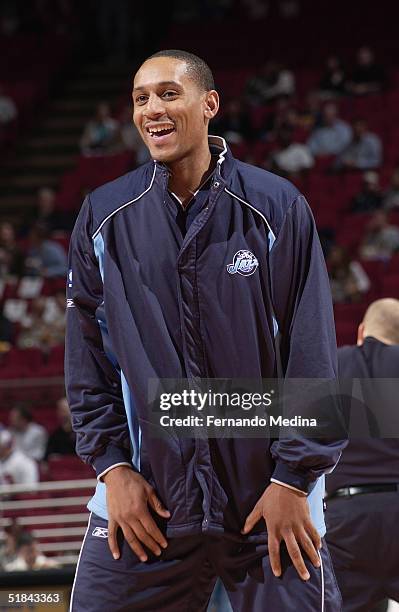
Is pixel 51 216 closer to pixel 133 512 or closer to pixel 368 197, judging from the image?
pixel 368 197

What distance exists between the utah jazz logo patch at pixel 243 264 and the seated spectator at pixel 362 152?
9.58 metres

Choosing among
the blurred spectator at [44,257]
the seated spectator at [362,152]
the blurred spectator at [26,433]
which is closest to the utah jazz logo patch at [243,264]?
the blurred spectator at [26,433]

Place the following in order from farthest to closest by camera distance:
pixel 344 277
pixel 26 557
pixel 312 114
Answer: pixel 312 114
pixel 344 277
pixel 26 557

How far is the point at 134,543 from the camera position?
2346 millimetres

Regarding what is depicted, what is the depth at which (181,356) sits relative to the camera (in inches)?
94.4

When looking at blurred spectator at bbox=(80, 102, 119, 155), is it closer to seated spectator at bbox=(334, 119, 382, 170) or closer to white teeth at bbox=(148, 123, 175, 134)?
seated spectator at bbox=(334, 119, 382, 170)

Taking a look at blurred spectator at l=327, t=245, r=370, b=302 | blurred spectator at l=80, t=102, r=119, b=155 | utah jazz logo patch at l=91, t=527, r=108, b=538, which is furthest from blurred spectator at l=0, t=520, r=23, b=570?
blurred spectator at l=80, t=102, r=119, b=155

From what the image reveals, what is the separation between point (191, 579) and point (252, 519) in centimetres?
19

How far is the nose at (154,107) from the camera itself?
94.8 inches

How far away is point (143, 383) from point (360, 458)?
62.2 inches

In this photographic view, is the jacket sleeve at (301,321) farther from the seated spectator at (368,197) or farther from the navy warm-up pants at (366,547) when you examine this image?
the seated spectator at (368,197)

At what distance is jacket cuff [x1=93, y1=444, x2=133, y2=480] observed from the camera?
2.40m

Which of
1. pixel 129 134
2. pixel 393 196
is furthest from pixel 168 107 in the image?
pixel 129 134

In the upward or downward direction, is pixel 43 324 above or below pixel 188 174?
above
